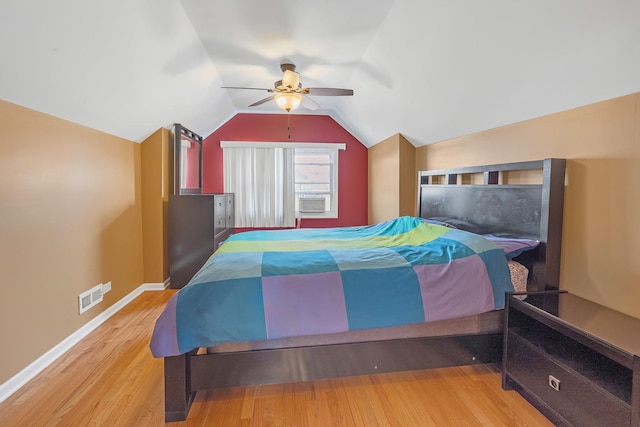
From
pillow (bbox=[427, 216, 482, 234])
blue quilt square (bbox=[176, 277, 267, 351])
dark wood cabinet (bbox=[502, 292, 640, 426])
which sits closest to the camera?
Answer: dark wood cabinet (bbox=[502, 292, 640, 426])

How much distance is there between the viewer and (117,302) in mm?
2996

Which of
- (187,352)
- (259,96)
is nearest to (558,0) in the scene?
(187,352)

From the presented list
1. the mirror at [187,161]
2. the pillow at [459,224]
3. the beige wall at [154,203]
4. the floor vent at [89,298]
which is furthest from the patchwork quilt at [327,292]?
the mirror at [187,161]

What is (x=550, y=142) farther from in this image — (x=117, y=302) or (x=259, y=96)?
(x=117, y=302)

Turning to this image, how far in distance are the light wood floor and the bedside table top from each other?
1.75 ft

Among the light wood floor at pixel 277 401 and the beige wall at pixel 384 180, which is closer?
the light wood floor at pixel 277 401

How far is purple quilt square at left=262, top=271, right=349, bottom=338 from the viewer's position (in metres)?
1.62

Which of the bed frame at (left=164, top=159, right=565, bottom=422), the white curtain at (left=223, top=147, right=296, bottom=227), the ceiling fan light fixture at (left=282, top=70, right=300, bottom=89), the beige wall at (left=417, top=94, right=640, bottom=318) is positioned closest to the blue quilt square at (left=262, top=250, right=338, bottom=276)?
the bed frame at (left=164, top=159, right=565, bottom=422)

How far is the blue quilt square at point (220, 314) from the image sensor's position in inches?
60.4

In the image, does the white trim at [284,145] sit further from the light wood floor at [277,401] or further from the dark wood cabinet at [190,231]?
the light wood floor at [277,401]

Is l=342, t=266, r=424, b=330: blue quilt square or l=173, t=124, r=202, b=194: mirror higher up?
l=173, t=124, r=202, b=194: mirror

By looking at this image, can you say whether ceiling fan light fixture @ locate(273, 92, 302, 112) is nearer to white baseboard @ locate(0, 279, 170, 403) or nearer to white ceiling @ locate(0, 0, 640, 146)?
white ceiling @ locate(0, 0, 640, 146)

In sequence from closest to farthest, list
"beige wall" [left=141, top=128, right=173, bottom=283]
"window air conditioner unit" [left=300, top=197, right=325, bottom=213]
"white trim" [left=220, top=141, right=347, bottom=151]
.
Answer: "beige wall" [left=141, top=128, right=173, bottom=283] < "white trim" [left=220, top=141, right=347, bottom=151] < "window air conditioner unit" [left=300, top=197, right=325, bottom=213]

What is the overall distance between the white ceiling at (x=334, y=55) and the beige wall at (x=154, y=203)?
165mm
